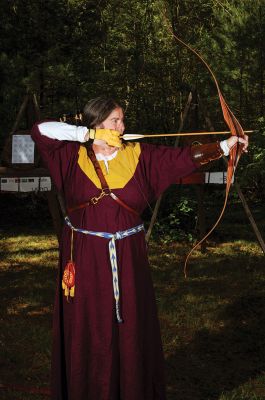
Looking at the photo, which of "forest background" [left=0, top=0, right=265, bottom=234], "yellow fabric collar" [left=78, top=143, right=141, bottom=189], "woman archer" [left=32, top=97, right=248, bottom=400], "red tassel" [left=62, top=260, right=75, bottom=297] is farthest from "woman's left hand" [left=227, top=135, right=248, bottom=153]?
"forest background" [left=0, top=0, right=265, bottom=234]

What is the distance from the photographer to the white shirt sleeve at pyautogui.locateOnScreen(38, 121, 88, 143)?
2885 mm

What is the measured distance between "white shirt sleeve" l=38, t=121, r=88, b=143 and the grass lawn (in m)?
1.98

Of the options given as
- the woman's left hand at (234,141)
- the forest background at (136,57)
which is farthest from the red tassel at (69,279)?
the forest background at (136,57)

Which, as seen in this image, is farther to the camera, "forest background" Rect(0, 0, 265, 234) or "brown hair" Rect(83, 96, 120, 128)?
"forest background" Rect(0, 0, 265, 234)

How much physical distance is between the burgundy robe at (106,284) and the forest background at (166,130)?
3.99ft

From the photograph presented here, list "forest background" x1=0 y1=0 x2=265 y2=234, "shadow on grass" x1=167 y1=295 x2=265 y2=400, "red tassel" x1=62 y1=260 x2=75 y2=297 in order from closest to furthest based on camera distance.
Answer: "red tassel" x1=62 y1=260 x2=75 y2=297 → "shadow on grass" x1=167 y1=295 x2=265 y2=400 → "forest background" x1=0 y1=0 x2=265 y2=234

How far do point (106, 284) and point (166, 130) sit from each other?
8750 millimetres

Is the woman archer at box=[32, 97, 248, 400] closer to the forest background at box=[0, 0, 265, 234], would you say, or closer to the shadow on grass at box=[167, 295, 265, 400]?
the shadow on grass at box=[167, 295, 265, 400]

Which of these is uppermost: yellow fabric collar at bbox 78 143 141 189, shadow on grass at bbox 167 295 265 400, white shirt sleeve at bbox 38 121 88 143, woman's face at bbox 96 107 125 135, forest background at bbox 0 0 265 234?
forest background at bbox 0 0 265 234

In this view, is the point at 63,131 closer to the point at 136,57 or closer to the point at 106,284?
the point at 106,284

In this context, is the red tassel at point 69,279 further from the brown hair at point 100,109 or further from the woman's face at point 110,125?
the brown hair at point 100,109

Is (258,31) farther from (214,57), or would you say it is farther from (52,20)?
(52,20)

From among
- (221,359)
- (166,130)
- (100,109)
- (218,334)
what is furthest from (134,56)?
(100,109)

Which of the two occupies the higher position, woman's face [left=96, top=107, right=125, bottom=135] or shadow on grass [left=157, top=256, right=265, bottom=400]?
woman's face [left=96, top=107, right=125, bottom=135]
